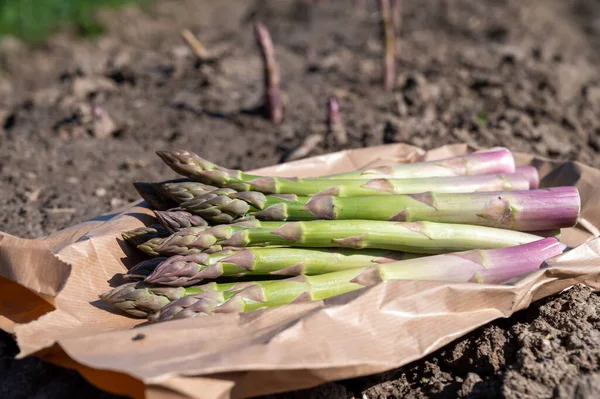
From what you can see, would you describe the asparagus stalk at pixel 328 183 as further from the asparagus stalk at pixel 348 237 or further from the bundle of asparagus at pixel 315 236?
the asparagus stalk at pixel 348 237

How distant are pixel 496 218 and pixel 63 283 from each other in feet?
7.36

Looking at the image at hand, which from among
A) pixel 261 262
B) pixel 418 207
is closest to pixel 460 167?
pixel 418 207

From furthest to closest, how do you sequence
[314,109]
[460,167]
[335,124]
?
[314,109] < [335,124] < [460,167]

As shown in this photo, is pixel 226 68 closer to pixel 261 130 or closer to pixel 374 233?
pixel 261 130

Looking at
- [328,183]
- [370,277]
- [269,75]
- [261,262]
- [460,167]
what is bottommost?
[370,277]

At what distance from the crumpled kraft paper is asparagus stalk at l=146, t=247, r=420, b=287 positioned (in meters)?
0.29

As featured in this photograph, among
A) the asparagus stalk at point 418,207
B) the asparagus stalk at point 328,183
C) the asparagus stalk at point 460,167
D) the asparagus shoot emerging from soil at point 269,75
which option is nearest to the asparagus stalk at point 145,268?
the asparagus stalk at point 418,207

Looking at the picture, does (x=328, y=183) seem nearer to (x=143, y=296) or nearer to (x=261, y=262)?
(x=261, y=262)

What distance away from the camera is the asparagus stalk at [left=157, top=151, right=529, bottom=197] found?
3.20m

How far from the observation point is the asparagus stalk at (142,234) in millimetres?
3092

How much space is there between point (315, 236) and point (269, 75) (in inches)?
107

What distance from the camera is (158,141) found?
211 inches

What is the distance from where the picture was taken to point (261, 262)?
294 cm

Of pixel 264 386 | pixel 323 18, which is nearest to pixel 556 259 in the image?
pixel 264 386
